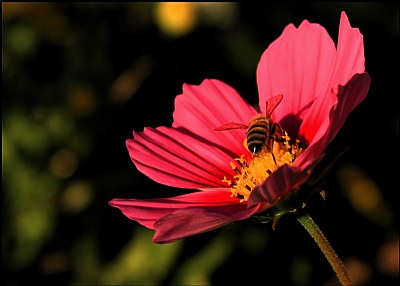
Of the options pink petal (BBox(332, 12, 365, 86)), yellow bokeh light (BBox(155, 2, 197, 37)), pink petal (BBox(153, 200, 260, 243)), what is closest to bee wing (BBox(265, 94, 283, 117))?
pink petal (BBox(332, 12, 365, 86))

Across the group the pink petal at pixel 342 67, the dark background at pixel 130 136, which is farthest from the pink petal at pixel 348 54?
the dark background at pixel 130 136

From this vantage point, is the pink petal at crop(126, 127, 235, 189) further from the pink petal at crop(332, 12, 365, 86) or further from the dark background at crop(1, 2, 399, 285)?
the dark background at crop(1, 2, 399, 285)

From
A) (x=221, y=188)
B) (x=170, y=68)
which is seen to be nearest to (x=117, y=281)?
A: (x=221, y=188)

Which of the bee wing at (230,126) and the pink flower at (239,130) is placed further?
the bee wing at (230,126)

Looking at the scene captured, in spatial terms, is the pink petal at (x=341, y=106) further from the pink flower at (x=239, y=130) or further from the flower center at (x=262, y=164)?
the flower center at (x=262, y=164)

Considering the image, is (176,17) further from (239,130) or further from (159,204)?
(159,204)

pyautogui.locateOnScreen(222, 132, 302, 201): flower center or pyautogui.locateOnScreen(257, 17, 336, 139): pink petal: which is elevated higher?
pyautogui.locateOnScreen(257, 17, 336, 139): pink petal

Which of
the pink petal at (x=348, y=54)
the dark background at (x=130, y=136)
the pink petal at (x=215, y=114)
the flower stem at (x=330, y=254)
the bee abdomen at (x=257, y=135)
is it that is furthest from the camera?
the dark background at (x=130, y=136)
